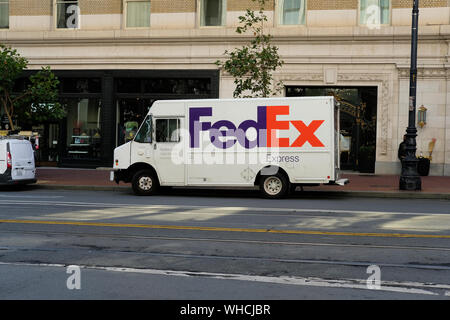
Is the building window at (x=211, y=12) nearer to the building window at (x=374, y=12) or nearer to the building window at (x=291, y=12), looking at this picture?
the building window at (x=291, y=12)

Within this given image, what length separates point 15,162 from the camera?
54.7ft

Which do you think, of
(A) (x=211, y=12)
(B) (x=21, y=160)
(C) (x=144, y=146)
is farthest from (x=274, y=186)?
(A) (x=211, y=12)

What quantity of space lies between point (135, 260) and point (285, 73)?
58.2 ft

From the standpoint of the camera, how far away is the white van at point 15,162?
1644 cm

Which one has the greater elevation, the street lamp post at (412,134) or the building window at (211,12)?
the building window at (211,12)

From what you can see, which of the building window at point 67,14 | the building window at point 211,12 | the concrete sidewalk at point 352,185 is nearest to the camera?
the concrete sidewalk at point 352,185

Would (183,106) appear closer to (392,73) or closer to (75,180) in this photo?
(75,180)

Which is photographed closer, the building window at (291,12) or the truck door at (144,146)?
the truck door at (144,146)

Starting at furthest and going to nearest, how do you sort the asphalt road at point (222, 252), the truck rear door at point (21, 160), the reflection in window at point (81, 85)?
1. the reflection in window at point (81, 85)
2. the truck rear door at point (21, 160)
3. the asphalt road at point (222, 252)

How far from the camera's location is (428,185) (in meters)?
17.9

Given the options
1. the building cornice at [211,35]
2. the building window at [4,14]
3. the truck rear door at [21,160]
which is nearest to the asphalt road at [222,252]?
the truck rear door at [21,160]

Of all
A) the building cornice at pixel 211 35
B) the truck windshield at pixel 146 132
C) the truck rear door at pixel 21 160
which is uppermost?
the building cornice at pixel 211 35

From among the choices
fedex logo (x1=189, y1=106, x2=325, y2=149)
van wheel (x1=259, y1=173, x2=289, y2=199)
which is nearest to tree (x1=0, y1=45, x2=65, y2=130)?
fedex logo (x1=189, y1=106, x2=325, y2=149)

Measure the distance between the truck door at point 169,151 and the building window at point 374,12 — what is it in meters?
11.5
